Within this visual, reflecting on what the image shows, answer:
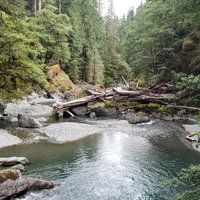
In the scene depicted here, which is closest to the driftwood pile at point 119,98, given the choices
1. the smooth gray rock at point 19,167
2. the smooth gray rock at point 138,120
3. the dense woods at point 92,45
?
the dense woods at point 92,45

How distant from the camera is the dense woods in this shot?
16803mm

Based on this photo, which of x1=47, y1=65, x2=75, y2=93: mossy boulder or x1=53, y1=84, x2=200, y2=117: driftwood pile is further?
x1=47, y1=65, x2=75, y2=93: mossy boulder

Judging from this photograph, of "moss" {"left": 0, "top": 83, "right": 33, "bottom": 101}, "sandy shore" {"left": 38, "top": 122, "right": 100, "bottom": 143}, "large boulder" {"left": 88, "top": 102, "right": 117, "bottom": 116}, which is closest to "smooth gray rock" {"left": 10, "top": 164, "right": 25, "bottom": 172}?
"sandy shore" {"left": 38, "top": 122, "right": 100, "bottom": 143}

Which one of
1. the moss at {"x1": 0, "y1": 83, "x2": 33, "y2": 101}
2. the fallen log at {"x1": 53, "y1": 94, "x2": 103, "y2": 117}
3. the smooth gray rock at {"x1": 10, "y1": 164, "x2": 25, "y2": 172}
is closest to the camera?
the smooth gray rock at {"x1": 10, "y1": 164, "x2": 25, "y2": 172}

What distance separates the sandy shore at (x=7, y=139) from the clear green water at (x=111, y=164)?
0.84 m

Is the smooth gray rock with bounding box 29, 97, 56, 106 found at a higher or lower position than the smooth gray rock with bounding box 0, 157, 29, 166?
higher

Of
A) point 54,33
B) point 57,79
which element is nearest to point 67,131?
point 57,79

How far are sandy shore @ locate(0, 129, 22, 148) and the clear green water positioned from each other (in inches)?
33.1

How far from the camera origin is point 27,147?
17.2 m

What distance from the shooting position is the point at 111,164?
1423 cm

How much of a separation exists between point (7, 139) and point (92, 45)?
135ft

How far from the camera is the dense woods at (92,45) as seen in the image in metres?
16.8

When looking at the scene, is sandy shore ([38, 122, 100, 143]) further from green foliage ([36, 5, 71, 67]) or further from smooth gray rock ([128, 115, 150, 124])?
green foliage ([36, 5, 71, 67])

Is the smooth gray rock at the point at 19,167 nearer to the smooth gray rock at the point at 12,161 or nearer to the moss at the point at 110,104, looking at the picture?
the smooth gray rock at the point at 12,161
